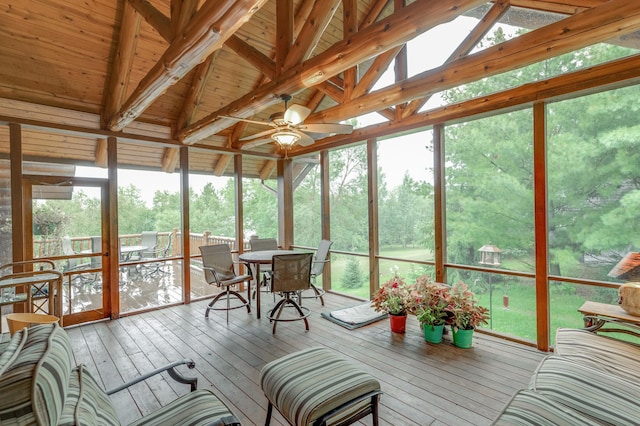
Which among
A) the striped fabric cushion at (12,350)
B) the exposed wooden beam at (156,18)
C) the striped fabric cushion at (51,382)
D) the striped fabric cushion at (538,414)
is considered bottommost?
the striped fabric cushion at (538,414)

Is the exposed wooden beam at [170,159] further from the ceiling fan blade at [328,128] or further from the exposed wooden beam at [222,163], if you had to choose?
the ceiling fan blade at [328,128]

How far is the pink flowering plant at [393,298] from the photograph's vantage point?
3.72 meters

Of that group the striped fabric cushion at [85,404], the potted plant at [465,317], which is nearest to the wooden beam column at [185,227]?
the striped fabric cushion at [85,404]

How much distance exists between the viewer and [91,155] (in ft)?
15.8

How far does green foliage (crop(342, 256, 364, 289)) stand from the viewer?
5.39 m

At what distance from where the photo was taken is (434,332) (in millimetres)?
3438

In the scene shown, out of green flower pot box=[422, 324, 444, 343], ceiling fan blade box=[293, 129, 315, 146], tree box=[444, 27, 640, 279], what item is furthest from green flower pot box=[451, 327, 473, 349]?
ceiling fan blade box=[293, 129, 315, 146]

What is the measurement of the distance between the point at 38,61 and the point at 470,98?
5523mm

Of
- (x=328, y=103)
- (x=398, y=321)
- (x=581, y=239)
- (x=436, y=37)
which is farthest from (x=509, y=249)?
(x=328, y=103)

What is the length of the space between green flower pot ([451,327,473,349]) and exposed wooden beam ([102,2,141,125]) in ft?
16.7

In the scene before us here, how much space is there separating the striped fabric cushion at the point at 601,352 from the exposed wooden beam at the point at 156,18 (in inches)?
167

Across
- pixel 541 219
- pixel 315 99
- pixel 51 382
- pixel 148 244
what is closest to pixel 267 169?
pixel 315 99

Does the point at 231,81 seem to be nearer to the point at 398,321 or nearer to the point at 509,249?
the point at 398,321

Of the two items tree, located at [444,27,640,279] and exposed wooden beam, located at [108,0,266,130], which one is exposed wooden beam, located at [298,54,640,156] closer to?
tree, located at [444,27,640,279]
